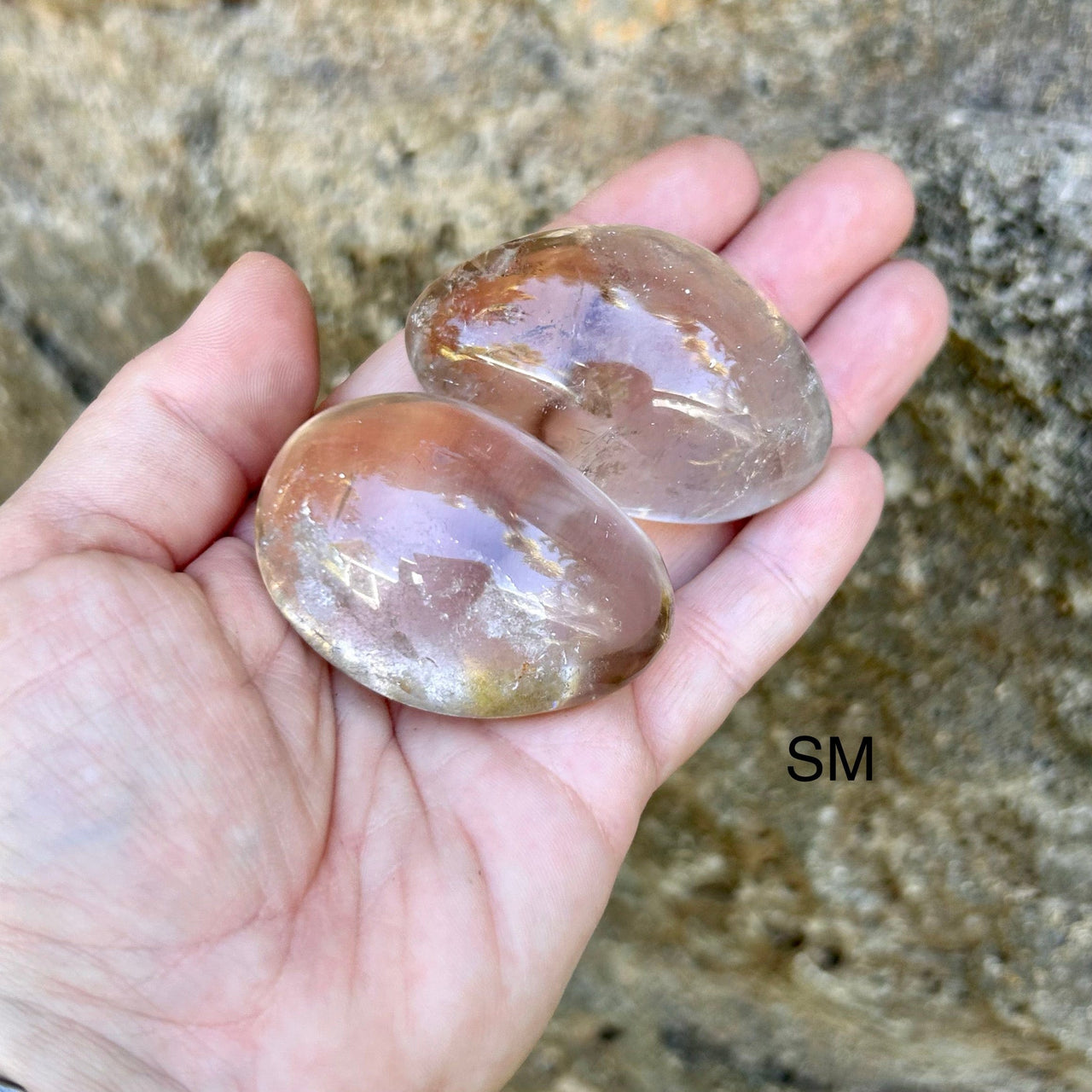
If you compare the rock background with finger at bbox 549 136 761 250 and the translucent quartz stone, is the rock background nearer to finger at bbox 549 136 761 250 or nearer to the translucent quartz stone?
finger at bbox 549 136 761 250

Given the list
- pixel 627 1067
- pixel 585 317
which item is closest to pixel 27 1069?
pixel 585 317

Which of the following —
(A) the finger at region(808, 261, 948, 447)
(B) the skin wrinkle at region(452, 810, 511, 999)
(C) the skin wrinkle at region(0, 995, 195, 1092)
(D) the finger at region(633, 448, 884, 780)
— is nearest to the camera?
(C) the skin wrinkle at region(0, 995, 195, 1092)

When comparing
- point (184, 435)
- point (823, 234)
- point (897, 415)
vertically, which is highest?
point (184, 435)

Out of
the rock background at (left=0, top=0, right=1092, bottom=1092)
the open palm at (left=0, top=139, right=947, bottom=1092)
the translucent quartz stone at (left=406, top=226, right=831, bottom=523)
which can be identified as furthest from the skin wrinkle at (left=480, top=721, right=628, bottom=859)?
the rock background at (left=0, top=0, right=1092, bottom=1092)

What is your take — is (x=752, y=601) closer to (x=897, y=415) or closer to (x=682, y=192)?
(x=897, y=415)

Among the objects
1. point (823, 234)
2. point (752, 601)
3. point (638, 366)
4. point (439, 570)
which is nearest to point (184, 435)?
point (439, 570)

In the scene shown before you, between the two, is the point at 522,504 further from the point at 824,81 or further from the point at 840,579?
the point at 824,81
